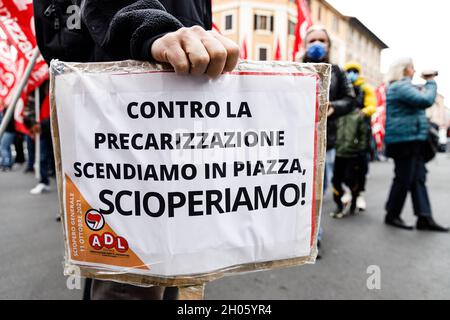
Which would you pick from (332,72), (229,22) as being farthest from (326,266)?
(229,22)

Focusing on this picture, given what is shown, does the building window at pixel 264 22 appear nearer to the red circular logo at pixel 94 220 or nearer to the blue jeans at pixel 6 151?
the blue jeans at pixel 6 151

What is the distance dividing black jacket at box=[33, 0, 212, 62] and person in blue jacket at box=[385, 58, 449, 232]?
2.86m

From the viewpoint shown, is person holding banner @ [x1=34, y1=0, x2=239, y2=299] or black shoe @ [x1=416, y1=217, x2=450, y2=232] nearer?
person holding banner @ [x1=34, y1=0, x2=239, y2=299]

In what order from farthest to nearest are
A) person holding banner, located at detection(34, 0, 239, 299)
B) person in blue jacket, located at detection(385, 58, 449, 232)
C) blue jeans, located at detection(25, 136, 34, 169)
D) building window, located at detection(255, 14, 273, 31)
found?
1. building window, located at detection(255, 14, 273, 31)
2. blue jeans, located at detection(25, 136, 34, 169)
3. person in blue jacket, located at detection(385, 58, 449, 232)
4. person holding banner, located at detection(34, 0, 239, 299)

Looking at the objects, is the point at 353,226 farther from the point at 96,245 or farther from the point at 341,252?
the point at 96,245

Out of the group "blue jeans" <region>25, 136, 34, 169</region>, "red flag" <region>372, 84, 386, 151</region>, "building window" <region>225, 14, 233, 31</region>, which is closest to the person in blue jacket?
"blue jeans" <region>25, 136, 34, 169</region>

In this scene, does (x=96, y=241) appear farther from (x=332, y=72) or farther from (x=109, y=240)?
(x=332, y=72)

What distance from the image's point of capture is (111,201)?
0.84 meters

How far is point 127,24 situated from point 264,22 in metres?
31.1

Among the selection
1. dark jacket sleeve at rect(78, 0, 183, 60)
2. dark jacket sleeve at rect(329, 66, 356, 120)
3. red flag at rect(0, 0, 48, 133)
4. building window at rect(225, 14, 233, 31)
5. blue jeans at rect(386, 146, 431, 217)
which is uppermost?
building window at rect(225, 14, 233, 31)

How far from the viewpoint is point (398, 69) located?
3.53 metres

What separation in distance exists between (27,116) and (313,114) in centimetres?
447

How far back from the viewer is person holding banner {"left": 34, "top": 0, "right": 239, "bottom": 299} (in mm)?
740

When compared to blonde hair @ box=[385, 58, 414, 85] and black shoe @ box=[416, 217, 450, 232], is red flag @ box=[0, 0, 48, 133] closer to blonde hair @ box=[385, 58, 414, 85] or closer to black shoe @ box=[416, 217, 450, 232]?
blonde hair @ box=[385, 58, 414, 85]
